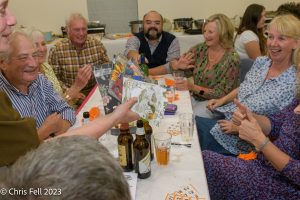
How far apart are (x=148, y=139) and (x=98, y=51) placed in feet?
7.29

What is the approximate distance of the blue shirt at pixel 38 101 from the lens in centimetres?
186

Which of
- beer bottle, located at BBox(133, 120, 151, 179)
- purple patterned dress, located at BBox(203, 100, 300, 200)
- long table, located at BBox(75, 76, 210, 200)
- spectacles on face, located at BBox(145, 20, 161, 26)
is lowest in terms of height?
purple patterned dress, located at BBox(203, 100, 300, 200)

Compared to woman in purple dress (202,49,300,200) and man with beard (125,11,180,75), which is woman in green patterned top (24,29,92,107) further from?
woman in purple dress (202,49,300,200)

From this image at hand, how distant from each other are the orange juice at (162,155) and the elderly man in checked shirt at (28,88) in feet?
2.38

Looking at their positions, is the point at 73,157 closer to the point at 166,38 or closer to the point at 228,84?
the point at 228,84

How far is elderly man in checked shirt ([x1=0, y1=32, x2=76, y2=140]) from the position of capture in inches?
73.2

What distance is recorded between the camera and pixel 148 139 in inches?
56.7

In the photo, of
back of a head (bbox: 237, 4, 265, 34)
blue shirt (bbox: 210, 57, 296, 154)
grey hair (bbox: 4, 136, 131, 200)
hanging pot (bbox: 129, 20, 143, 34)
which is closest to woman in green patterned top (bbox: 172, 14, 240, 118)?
blue shirt (bbox: 210, 57, 296, 154)

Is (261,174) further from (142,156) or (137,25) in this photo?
(137,25)

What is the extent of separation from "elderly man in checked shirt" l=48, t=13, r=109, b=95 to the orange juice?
6.35ft

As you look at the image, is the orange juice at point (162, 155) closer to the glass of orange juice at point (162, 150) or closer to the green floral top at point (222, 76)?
the glass of orange juice at point (162, 150)

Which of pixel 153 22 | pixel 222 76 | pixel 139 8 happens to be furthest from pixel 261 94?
pixel 139 8

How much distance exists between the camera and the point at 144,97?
1649 mm

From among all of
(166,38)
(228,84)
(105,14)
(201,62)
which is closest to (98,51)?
(166,38)
